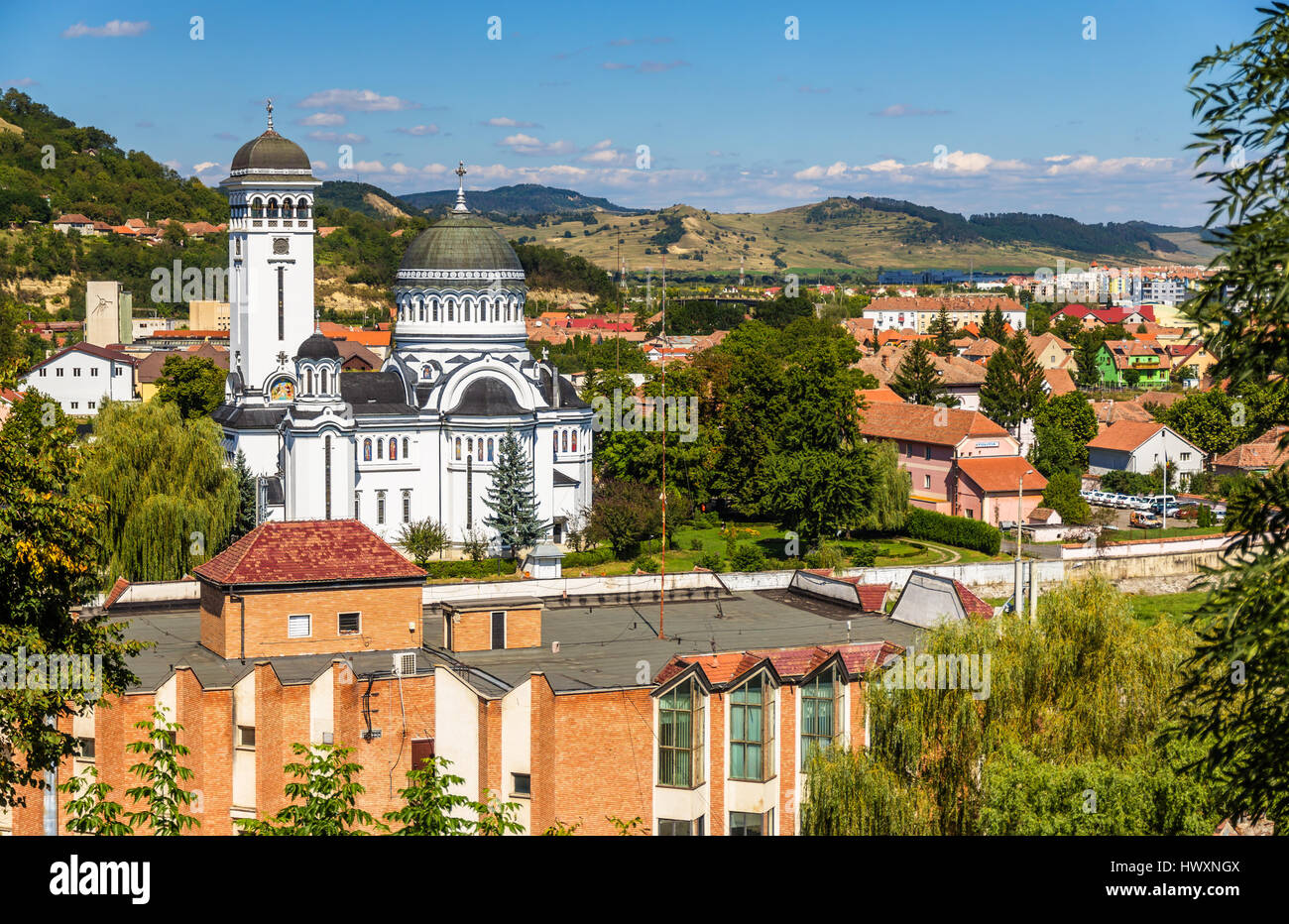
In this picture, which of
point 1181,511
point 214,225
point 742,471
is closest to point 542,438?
point 742,471

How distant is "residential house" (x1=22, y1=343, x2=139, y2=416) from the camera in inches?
3211

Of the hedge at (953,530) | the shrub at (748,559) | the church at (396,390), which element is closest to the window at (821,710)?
the shrub at (748,559)

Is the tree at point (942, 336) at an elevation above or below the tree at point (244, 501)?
above

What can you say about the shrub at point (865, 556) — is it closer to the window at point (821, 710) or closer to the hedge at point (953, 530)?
the hedge at point (953, 530)

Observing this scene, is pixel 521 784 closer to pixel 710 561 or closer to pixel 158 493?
pixel 158 493

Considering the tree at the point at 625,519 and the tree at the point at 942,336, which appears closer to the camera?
the tree at the point at 625,519

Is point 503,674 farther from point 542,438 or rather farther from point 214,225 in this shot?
point 214,225

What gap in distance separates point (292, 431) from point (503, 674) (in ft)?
89.8

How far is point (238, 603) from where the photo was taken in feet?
85.8

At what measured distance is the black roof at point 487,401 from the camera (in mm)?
53344

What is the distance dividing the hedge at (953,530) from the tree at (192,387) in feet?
95.4

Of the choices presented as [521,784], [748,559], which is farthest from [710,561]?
[521,784]

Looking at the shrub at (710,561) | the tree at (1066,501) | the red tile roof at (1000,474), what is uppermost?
the red tile roof at (1000,474)

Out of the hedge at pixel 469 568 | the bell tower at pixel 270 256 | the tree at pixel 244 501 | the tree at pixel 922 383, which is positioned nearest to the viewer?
the tree at pixel 244 501
